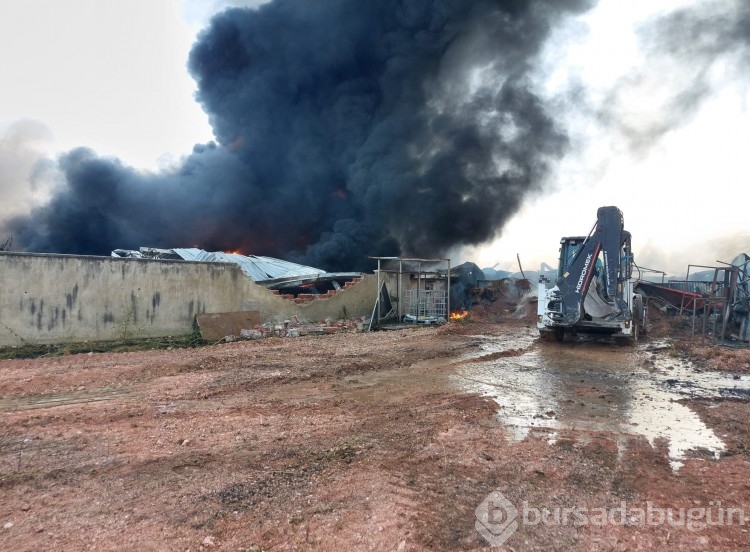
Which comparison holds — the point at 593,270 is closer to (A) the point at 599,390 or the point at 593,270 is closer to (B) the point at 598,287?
(B) the point at 598,287

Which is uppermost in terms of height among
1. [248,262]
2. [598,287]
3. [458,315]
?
[248,262]

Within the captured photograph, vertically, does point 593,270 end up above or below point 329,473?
above

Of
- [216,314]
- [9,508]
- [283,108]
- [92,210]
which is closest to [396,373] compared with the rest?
[9,508]

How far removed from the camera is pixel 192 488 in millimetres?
3271

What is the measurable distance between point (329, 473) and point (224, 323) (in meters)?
10.4

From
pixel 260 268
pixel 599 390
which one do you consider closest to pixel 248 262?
pixel 260 268

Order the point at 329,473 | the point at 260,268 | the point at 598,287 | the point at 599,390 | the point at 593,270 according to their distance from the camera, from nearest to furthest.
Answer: the point at 329,473
the point at 599,390
the point at 593,270
the point at 598,287
the point at 260,268

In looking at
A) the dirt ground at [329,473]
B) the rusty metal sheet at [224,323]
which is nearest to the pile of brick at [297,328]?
the rusty metal sheet at [224,323]

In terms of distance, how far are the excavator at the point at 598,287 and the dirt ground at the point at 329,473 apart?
14.6 feet

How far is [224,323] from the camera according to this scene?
13.1 metres

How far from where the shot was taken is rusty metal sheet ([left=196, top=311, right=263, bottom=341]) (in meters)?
12.6

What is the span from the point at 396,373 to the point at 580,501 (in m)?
4.73

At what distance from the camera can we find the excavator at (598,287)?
34.2 ft

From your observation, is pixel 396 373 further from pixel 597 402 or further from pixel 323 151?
pixel 323 151
